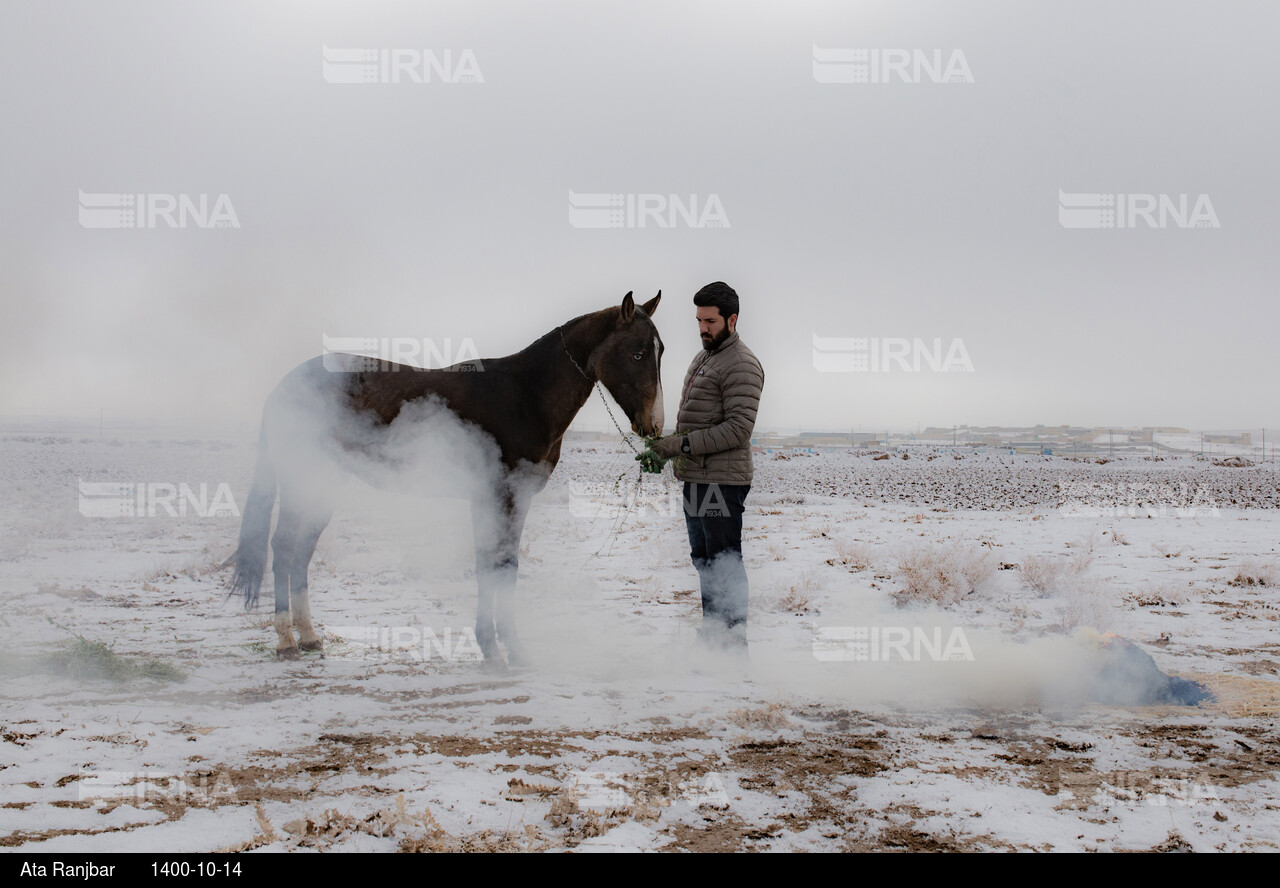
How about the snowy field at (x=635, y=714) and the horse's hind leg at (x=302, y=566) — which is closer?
the snowy field at (x=635, y=714)

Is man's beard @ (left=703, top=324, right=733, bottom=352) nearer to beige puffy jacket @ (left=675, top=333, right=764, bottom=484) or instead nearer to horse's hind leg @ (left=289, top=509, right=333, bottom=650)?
beige puffy jacket @ (left=675, top=333, right=764, bottom=484)

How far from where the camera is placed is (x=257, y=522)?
5875 mm

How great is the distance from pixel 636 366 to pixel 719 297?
0.75 m

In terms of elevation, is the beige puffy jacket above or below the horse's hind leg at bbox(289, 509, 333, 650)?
above

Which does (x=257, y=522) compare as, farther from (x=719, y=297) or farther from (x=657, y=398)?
(x=719, y=297)

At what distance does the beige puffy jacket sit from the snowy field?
1369mm

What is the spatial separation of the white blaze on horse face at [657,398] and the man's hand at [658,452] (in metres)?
0.08

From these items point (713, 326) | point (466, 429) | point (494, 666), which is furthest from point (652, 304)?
point (494, 666)

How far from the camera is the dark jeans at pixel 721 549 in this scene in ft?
16.9

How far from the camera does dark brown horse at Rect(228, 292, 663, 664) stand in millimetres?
5172

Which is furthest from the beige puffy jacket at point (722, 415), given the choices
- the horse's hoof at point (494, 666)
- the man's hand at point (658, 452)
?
the horse's hoof at point (494, 666)

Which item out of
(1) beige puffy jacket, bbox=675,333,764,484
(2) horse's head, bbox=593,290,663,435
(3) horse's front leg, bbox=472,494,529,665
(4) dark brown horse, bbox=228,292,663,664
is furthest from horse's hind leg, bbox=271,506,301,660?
(1) beige puffy jacket, bbox=675,333,764,484

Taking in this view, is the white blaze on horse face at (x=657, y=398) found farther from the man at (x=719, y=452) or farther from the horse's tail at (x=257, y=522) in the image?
the horse's tail at (x=257, y=522)
